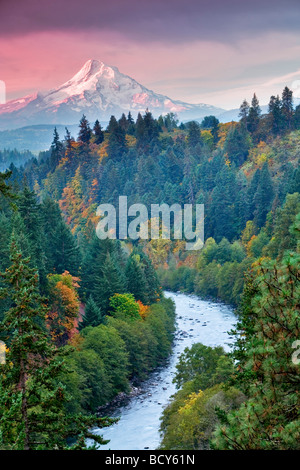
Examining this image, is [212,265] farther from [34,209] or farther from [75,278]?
[34,209]

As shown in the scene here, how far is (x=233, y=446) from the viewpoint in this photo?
12141mm

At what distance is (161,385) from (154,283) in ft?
81.9

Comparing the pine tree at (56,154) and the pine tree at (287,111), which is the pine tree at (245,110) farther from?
the pine tree at (56,154)

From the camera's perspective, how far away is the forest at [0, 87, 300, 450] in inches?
509

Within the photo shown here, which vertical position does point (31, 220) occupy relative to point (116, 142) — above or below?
below

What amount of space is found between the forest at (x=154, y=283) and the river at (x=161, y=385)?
183 cm

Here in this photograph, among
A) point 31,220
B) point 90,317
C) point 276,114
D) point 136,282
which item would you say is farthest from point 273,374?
point 276,114

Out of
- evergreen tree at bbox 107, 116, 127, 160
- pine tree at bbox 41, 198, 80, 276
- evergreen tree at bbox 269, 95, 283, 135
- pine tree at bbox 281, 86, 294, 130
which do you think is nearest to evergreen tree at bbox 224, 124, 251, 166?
evergreen tree at bbox 269, 95, 283, 135

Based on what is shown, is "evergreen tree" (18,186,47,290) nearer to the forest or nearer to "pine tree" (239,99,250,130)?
the forest

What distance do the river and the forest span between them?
1827mm

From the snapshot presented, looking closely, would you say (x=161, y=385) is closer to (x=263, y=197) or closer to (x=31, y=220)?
(x=31, y=220)

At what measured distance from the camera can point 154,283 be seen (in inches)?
2990

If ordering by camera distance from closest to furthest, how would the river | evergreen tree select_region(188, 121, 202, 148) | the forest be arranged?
the forest → the river → evergreen tree select_region(188, 121, 202, 148)
